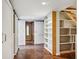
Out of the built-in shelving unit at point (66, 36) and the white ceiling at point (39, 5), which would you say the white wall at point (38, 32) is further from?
the white ceiling at point (39, 5)

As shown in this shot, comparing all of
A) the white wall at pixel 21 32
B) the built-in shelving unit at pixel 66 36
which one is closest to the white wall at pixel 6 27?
the built-in shelving unit at pixel 66 36

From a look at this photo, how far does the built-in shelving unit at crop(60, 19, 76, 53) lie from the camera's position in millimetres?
6533

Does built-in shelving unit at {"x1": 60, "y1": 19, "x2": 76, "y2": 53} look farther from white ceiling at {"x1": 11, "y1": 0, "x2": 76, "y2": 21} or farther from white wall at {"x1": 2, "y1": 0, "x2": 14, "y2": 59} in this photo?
white wall at {"x1": 2, "y1": 0, "x2": 14, "y2": 59}

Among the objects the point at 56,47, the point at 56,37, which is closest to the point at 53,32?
the point at 56,37

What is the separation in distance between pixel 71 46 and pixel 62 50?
2.39 feet

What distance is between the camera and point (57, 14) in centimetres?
630

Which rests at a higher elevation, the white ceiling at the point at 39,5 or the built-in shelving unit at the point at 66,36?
the white ceiling at the point at 39,5

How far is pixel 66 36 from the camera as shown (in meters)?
6.75

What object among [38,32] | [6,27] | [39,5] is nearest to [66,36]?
[39,5]

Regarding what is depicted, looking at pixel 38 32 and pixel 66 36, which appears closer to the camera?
pixel 66 36

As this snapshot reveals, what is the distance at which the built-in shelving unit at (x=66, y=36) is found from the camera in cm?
653

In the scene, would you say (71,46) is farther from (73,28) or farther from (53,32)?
(53,32)

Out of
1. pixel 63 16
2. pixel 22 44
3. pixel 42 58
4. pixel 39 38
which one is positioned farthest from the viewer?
pixel 39 38

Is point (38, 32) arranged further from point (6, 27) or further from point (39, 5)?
point (6, 27)
